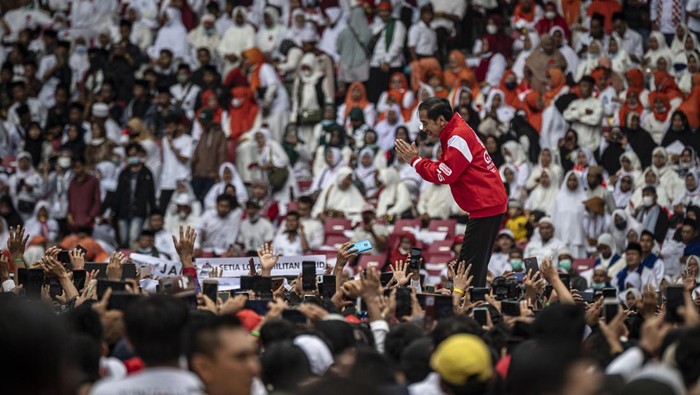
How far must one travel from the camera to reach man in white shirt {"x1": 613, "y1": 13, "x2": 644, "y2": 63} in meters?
22.0

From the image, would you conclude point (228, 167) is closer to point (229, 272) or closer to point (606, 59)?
point (606, 59)

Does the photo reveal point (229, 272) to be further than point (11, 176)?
No

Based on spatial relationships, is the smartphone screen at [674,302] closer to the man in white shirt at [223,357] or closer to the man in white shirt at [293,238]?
the man in white shirt at [223,357]

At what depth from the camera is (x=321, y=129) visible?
74.5 feet

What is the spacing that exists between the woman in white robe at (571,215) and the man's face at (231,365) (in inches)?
552

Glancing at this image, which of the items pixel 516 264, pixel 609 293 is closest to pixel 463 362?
pixel 609 293

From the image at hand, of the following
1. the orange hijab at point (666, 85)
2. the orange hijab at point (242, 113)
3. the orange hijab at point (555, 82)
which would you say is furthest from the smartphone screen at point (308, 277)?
the orange hijab at point (242, 113)

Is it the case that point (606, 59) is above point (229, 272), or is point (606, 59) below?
above

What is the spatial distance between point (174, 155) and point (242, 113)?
1441mm

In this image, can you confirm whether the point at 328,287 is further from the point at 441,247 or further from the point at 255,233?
the point at 255,233

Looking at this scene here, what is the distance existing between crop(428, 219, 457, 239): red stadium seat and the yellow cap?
13.3 meters

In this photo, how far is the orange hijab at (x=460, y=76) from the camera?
22.4 m

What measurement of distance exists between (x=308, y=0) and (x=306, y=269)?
15469mm

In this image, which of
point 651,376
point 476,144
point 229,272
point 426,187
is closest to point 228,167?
point 426,187
